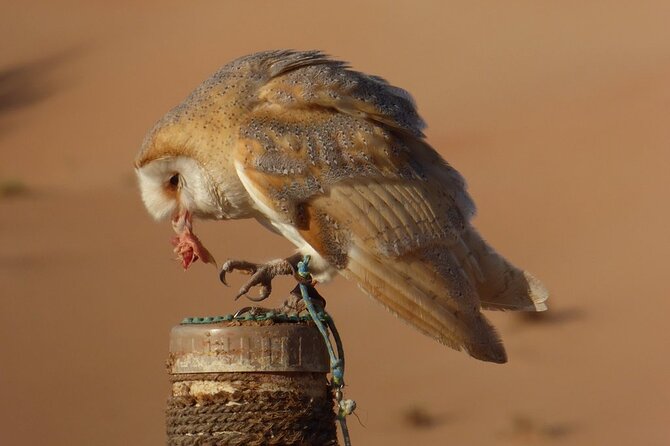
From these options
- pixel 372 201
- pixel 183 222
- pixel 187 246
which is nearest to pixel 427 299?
pixel 372 201

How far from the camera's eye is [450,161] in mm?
19547

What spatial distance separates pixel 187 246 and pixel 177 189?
0.36 m

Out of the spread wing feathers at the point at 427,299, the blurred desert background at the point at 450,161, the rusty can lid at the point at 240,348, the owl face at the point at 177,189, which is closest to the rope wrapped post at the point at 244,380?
the rusty can lid at the point at 240,348

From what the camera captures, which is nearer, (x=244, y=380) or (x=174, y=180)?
(x=244, y=380)

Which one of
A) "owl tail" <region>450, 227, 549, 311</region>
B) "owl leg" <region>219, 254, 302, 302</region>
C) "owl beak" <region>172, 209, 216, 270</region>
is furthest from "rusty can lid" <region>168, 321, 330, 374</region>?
"owl tail" <region>450, 227, 549, 311</region>

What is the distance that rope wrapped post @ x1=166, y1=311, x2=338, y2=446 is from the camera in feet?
13.1

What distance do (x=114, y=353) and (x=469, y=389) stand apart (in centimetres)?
402

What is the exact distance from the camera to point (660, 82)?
2170 cm

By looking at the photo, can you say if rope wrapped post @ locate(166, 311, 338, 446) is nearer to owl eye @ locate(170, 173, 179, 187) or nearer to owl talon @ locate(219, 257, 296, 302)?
owl talon @ locate(219, 257, 296, 302)

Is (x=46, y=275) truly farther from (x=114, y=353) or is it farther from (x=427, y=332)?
(x=427, y=332)

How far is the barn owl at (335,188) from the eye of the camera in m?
5.06

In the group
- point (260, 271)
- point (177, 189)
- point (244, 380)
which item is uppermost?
point (177, 189)

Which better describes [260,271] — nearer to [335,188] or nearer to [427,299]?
[335,188]

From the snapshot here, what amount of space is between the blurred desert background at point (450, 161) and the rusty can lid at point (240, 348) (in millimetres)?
8604
